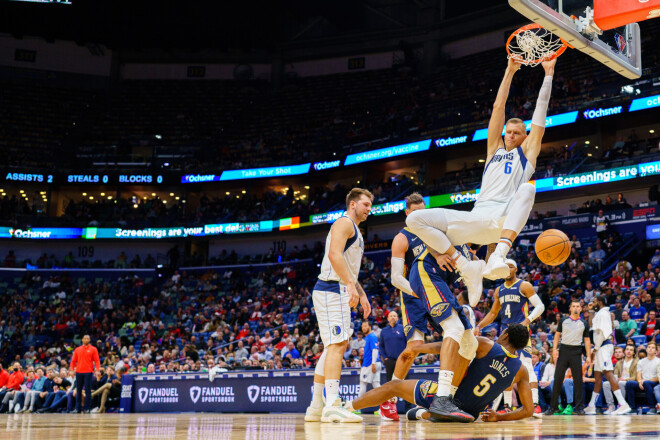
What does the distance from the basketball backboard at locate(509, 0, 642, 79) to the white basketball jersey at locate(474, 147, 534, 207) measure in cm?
167

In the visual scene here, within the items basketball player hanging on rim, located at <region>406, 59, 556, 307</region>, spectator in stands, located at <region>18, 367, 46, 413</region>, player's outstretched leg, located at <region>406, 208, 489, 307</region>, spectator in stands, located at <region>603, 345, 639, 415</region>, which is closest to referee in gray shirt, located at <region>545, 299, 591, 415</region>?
spectator in stands, located at <region>603, 345, 639, 415</region>

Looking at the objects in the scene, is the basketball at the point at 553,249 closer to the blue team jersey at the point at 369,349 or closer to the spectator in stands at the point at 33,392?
the blue team jersey at the point at 369,349

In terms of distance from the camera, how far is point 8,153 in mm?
39219

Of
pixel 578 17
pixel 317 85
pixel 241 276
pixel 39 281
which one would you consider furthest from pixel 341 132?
pixel 578 17

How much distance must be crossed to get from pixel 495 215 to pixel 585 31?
305cm

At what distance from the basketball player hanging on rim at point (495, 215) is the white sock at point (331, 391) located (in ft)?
5.01

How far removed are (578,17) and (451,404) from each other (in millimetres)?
4852

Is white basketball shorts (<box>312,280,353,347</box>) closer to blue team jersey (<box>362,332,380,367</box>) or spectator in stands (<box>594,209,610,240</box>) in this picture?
blue team jersey (<box>362,332,380,367</box>)

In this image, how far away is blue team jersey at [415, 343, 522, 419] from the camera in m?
6.32

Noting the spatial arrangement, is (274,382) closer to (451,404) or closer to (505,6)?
(451,404)

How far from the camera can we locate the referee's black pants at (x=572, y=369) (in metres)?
11.8

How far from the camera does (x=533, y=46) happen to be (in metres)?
7.95

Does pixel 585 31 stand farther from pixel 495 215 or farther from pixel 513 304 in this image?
pixel 513 304

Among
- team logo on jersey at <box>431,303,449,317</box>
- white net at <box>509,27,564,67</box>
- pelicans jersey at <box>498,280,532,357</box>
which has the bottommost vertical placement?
team logo on jersey at <box>431,303,449,317</box>
